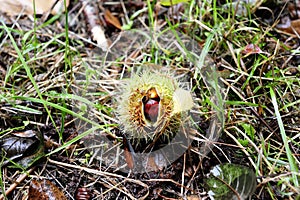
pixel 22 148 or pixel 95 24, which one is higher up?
pixel 95 24

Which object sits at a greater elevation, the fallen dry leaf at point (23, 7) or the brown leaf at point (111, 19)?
the fallen dry leaf at point (23, 7)

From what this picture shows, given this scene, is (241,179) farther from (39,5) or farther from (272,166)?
(39,5)

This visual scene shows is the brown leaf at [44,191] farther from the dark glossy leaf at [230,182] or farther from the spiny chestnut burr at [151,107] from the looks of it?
the dark glossy leaf at [230,182]

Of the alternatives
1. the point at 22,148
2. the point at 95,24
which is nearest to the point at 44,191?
the point at 22,148

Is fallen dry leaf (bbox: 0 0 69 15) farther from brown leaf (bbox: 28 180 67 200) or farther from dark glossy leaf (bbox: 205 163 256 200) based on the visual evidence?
dark glossy leaf (bbox: 205 163 256 200)

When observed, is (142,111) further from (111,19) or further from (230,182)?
(111,19)

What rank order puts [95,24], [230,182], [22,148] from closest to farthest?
[230,182] < [22,148] < [95,24]

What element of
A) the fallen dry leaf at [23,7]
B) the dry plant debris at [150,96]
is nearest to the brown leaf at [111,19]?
the dry plant debris at [150,96]
